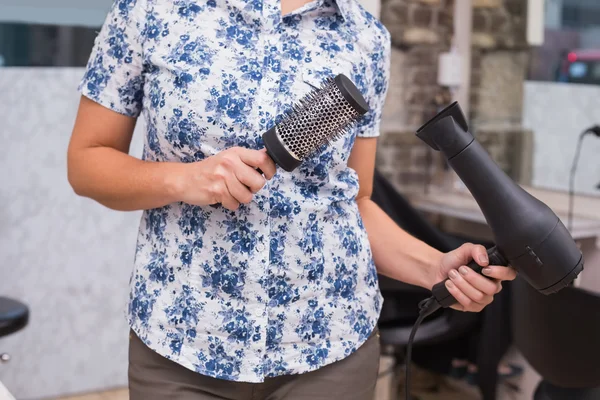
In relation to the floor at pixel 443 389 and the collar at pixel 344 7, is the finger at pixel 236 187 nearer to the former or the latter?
the collar at pixel 344 7

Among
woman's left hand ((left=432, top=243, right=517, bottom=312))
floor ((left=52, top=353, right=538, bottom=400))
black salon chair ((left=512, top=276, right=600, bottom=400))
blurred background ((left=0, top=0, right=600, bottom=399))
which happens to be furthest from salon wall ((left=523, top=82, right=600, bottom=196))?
woman's left hand ((left=432, top=243, right=517, bottom=312))

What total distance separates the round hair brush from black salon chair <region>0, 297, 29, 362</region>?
1332 mm

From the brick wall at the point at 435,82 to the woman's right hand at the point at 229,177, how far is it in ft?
8.83

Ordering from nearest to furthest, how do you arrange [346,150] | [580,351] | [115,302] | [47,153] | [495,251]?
[495,251]
[346,150]
[580,351]
[47,153]
[115,302]

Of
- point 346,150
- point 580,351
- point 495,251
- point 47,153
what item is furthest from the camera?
point 47,153

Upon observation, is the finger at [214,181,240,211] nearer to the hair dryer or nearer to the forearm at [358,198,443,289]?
the hair dryer

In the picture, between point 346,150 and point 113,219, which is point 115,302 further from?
point 346,150

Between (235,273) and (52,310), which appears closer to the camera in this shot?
(235,273)

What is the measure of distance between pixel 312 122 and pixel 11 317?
54.3 inches

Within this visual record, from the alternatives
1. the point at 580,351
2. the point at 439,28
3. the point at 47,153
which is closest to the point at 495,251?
the point at 580,351

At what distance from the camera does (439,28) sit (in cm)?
386

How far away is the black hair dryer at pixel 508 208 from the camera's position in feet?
3.49

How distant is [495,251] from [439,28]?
2.90 meters

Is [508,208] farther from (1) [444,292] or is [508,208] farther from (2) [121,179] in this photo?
(2) [121,179]
